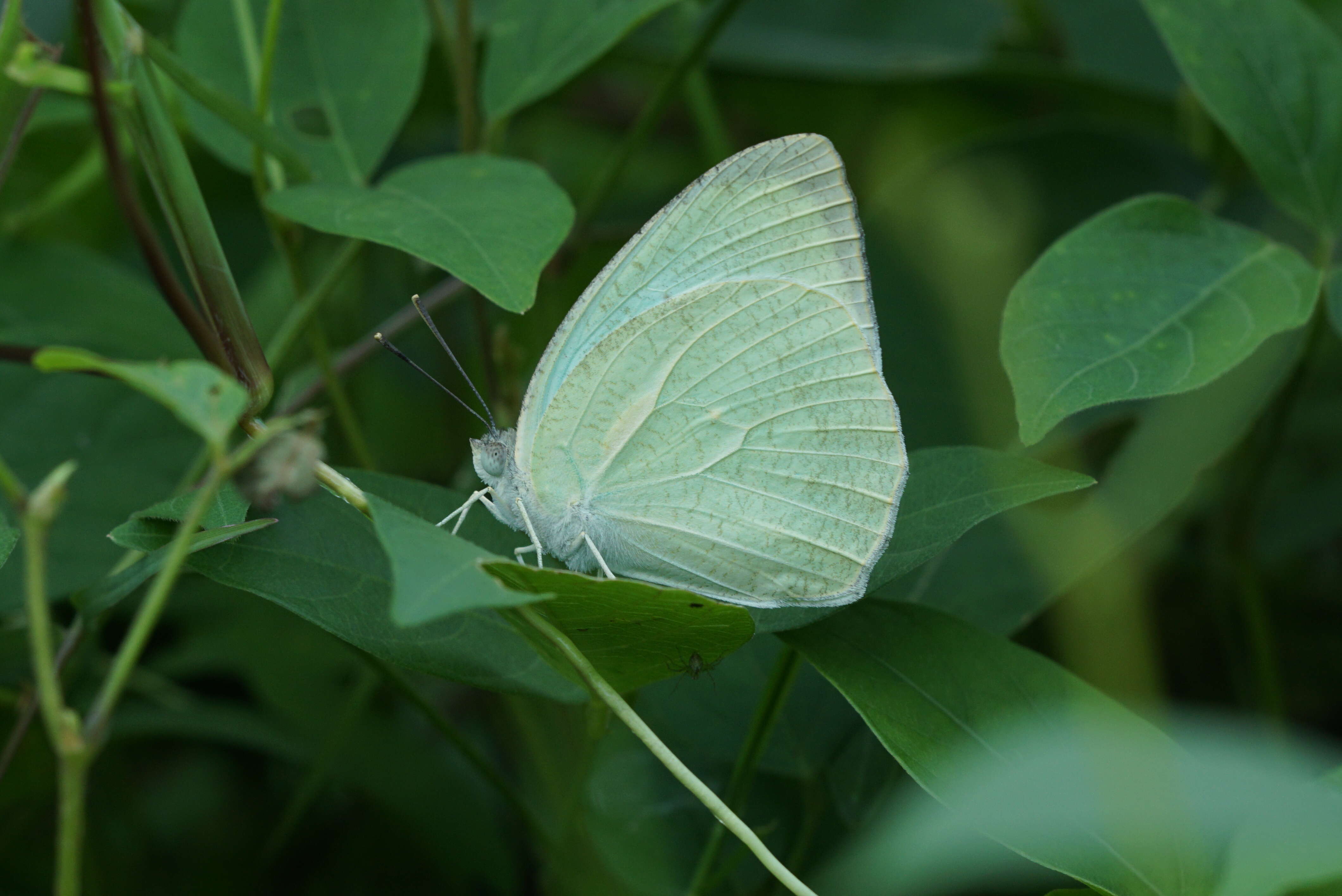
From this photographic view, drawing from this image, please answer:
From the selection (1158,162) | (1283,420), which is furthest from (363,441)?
(1158,162)

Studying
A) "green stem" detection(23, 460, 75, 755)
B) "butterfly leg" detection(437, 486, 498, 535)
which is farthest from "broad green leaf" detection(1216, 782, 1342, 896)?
"butterfly leg" detection(437, 486, 498, 535)

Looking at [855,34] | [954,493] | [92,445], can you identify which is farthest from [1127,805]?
[855,34]

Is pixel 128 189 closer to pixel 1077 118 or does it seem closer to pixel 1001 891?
pixel 1001 891

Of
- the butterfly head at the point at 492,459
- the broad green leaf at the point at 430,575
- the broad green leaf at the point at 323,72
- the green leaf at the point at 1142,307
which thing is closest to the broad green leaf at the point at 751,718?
the butterfly head at the point at 492,459

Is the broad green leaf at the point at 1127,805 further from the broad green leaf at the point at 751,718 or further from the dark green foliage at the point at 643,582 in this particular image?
the broad green leaf at the point at 751,718

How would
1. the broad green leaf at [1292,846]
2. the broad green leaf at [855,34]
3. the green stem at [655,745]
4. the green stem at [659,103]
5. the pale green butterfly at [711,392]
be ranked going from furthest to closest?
the broad green leaf at [855,34], the green stem at [659,103], the pale green butterfly at [711,392], the green stem at [655,745], the broad green leaf at [1292,846]

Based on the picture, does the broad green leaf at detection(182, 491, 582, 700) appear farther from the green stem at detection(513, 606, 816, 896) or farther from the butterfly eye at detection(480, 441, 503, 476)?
the butterfly eye at detection(480, 441, 503, 476)

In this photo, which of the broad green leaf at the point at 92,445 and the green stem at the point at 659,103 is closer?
the broad green leaf at the point at 92,445
